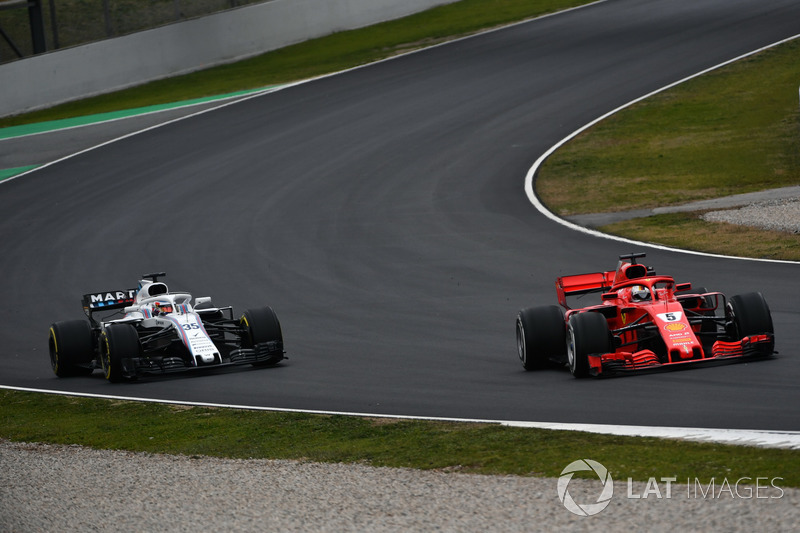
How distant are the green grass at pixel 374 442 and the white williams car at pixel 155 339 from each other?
1.15 meters

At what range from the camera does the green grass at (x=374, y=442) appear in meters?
9.30

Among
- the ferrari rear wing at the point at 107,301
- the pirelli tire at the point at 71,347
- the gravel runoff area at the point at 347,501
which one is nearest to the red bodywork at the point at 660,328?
the gravel runoff area at the point at 347,501

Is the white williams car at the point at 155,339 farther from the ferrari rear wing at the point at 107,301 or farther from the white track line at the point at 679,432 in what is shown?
the white track line at the point at 679,432

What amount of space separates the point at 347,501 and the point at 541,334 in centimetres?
537

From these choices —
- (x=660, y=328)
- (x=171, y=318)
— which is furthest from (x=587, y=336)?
(x=171, y=318)

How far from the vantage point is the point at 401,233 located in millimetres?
25438

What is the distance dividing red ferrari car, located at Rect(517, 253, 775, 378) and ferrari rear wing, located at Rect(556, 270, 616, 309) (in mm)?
439

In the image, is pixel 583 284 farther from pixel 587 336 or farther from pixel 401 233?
pixel 401 233

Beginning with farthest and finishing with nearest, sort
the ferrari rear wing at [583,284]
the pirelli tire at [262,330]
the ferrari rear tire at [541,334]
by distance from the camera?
the pirelli tire at [262,330] → the ferrari rear wing at [583,284] → the ferrari rear tire at [541,334]

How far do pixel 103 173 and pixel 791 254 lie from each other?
69.1 feet

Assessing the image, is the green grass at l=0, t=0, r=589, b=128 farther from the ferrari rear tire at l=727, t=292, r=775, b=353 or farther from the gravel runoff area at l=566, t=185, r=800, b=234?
the ferrari rear tire at l=727, t=292, r=775, b=353

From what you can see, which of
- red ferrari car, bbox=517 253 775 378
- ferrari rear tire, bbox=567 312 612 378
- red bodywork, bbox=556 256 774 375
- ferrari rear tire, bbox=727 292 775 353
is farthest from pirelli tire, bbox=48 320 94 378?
ferrari rear tire, bbox=727 292 775 353

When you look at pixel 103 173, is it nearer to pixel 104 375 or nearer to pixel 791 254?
pixel 104 375

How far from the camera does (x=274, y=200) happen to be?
98.0 feet
